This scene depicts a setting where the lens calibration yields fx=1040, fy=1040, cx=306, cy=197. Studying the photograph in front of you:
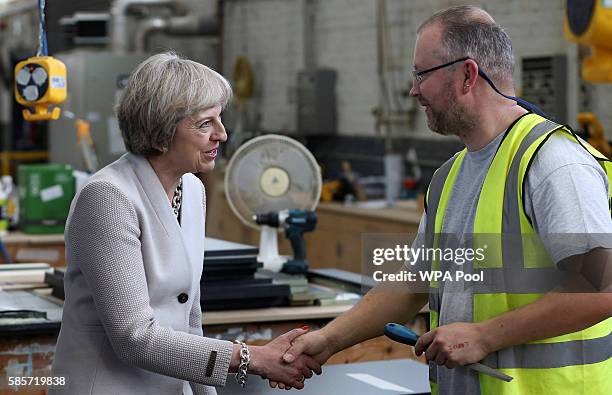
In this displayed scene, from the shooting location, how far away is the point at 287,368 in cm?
233

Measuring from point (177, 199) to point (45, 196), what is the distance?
3.43 m

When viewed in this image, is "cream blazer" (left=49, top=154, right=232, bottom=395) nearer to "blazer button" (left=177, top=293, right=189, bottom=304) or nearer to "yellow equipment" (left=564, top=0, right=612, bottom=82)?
"blazer button" (left=177, top=293, right=189, bottom=304)

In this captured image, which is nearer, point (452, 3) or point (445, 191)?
point (445, 191)

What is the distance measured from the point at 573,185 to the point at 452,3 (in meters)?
5.27

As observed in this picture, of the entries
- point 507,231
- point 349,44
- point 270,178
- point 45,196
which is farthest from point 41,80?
point 349,44

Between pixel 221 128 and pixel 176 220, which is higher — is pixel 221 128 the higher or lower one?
the higher one

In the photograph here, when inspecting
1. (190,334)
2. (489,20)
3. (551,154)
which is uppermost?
(489,20)

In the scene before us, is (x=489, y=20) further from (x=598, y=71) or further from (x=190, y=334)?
(x=598, y=71)

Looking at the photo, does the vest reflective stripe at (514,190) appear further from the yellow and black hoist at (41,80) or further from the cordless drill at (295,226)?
the yellow and black hoist at (41,80)

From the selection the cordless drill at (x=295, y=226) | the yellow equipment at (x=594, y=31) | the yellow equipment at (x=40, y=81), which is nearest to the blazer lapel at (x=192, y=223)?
the cordless drill at (x=295, y=226)

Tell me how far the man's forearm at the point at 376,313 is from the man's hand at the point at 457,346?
410 millimetres

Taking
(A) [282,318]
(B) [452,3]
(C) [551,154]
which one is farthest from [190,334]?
(B) [452,3]

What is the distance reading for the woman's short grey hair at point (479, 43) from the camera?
6.79 ft

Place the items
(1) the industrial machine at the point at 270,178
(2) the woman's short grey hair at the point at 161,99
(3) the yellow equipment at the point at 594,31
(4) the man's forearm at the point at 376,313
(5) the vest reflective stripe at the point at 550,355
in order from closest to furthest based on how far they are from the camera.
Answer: (5) the vest reflective stripe at the point at 550,355
(2) the woman's short grey hair at the point at 161,99
(4) the man's forearm at the point at 376,313
(1) the industrial machine at the point at 270,178
(3) the yellow equipment at the point at 594,31
